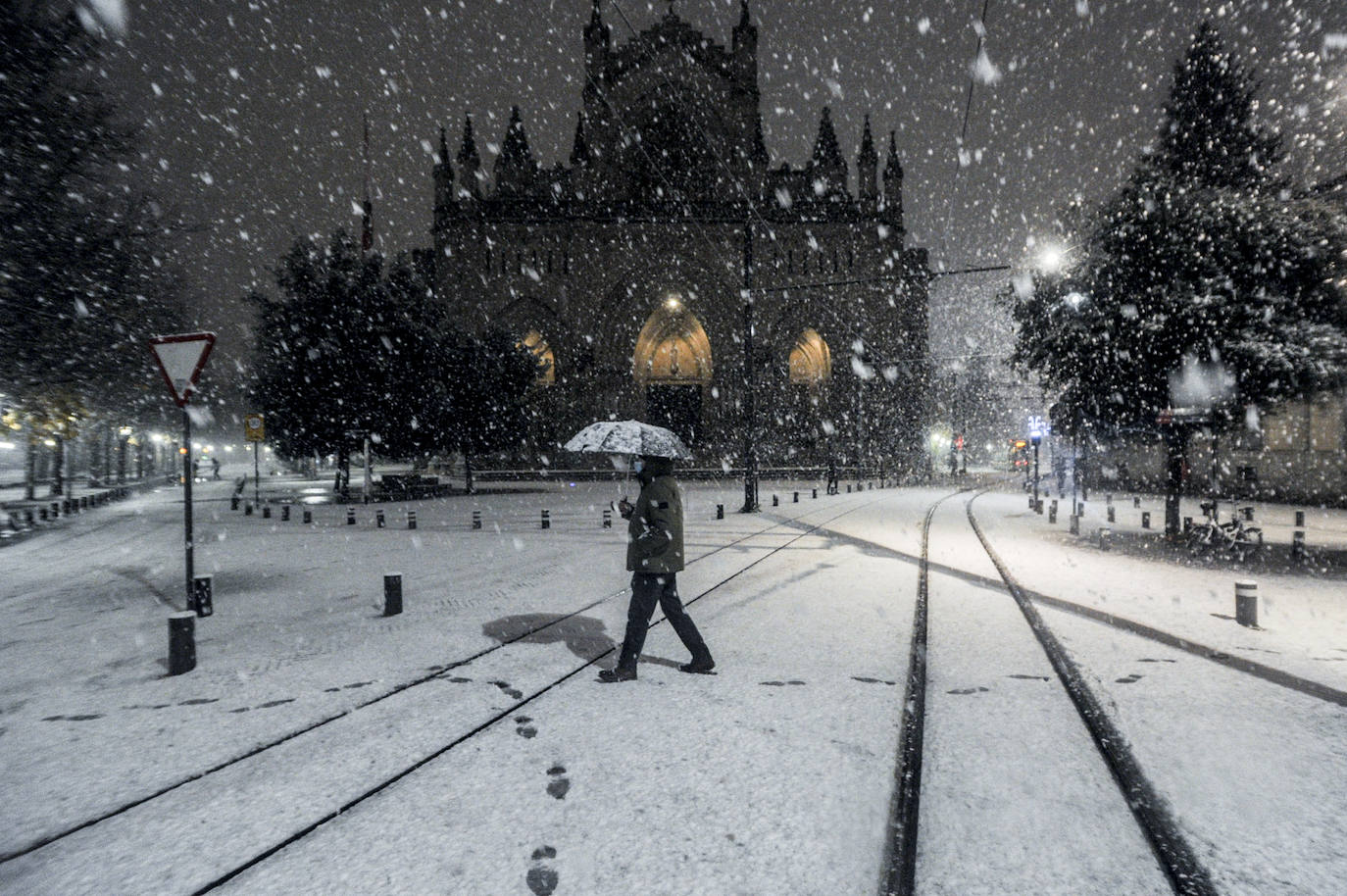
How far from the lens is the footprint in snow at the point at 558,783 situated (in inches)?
146

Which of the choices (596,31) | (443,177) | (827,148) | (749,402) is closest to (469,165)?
(443,177)

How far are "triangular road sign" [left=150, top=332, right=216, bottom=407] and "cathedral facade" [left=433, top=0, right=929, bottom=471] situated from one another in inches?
1491

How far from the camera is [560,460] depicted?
45875 millimetres

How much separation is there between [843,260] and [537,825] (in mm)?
47681

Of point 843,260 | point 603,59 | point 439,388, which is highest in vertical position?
point 603,59

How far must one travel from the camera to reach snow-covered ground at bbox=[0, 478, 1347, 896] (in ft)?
10.2

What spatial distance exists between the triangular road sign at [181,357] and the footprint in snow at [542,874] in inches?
242

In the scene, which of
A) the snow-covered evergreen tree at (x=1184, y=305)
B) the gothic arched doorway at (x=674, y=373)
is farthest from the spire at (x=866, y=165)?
the snow-covered evergreen tree at (x=1184, y=305)

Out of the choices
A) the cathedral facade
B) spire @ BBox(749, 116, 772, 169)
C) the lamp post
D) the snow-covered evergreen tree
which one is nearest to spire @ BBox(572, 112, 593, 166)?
the cathedral facade

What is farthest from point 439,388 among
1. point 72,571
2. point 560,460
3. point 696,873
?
point 696,873

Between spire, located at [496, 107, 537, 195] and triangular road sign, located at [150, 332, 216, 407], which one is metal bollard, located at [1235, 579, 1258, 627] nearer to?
triangular road sign, located at [150, 332, 216, 407]

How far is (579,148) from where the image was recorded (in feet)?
166

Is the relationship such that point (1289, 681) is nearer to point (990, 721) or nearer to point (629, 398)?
point (990, 721)

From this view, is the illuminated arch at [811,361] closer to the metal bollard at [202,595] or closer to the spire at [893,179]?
the spire at [893,179]
